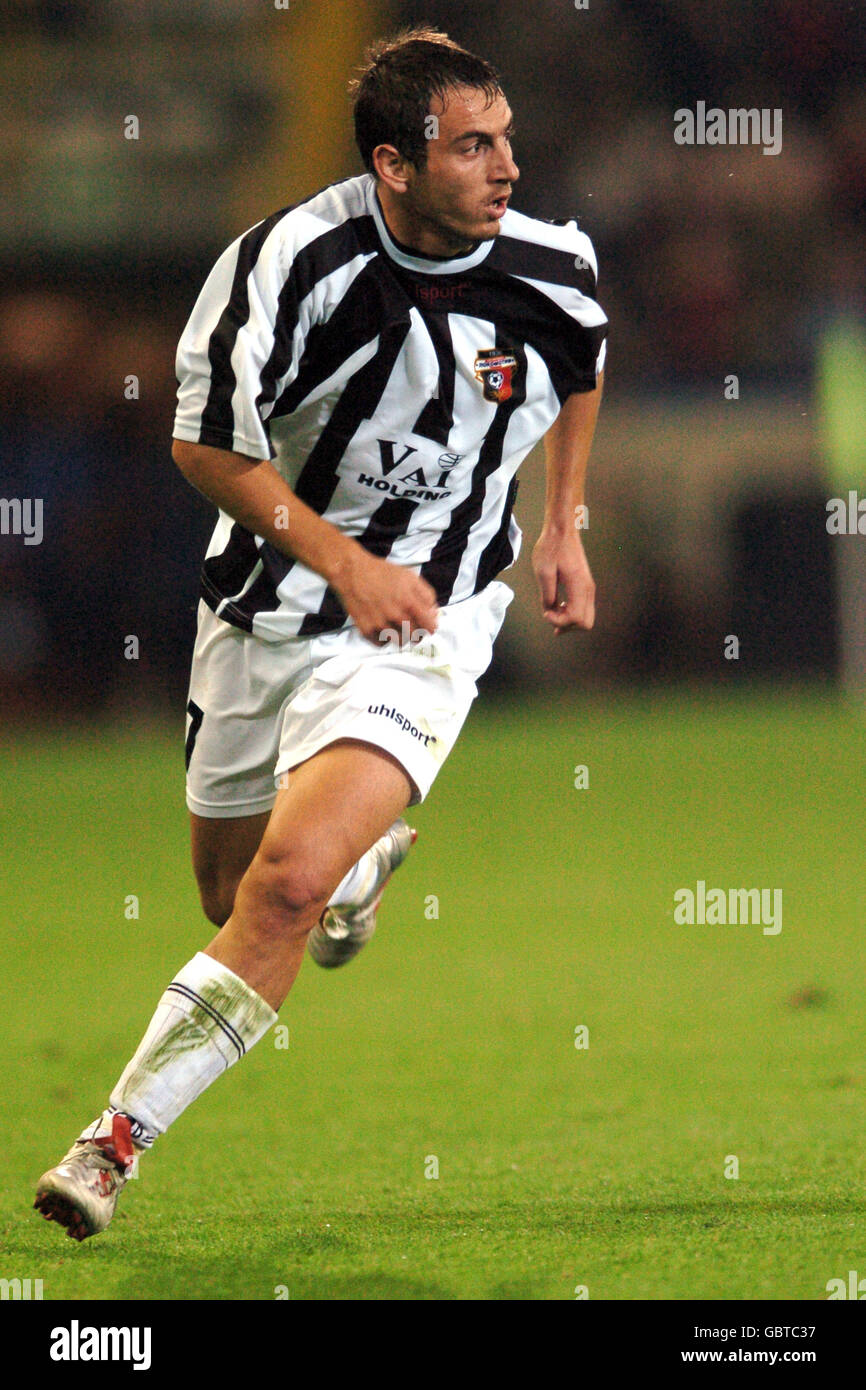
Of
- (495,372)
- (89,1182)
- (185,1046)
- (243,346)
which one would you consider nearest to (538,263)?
(495,372)

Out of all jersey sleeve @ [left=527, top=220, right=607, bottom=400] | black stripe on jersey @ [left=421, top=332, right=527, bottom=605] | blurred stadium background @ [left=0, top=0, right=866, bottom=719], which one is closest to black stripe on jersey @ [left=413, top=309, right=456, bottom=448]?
black stripe on jersey @ [left=421, top=332, right=527, bottom=605]

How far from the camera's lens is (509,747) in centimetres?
1074

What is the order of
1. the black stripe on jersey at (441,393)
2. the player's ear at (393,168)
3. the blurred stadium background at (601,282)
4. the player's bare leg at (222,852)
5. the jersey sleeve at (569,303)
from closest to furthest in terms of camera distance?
1. the player's ear at (393,168)
2. the black stripe on jersey at (441,393)
3. the jersey sleeve at (569,303)
4. the player's bare leg at (222,852)
5. the blurred stadium background at (601,282)

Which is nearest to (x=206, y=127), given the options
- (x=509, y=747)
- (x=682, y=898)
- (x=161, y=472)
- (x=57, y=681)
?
(x=161, y=472)

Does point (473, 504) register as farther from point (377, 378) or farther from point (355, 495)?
point (377, 378)

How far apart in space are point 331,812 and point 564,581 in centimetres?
91

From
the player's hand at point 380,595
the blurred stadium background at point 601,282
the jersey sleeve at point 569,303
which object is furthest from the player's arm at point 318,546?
the blurred stadium background at point 601,282

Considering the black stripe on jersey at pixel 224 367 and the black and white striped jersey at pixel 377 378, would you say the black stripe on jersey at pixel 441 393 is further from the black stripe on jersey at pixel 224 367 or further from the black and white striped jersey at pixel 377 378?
the black stripe on jersey at pixel 224 367

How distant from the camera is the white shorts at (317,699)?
10.8 ft

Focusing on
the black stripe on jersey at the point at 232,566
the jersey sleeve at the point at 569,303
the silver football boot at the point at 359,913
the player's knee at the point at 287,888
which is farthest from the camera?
the silver football boot at the point at 359,913

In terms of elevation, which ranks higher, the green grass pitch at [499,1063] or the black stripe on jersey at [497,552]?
the black stripe on jersey at [497,552]

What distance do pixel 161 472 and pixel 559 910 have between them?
706 cm

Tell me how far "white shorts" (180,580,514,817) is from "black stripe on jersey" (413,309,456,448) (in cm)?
36

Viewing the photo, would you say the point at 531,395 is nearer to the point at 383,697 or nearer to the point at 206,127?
the point at 383,697
